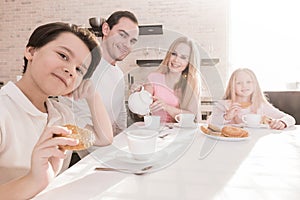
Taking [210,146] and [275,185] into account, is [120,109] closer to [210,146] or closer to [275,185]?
[210,146]

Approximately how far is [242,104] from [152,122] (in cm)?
85

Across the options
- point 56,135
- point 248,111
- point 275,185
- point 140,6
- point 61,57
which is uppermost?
point 140,6

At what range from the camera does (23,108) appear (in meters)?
0.99

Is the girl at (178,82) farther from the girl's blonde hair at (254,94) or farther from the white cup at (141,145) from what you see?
the white cup at (141,145)

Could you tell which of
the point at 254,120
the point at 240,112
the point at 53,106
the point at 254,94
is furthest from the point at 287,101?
the point at 53,106

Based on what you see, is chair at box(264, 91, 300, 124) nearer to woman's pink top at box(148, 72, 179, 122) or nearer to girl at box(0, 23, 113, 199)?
woman's pink top at box(148, 72, 179, 122)

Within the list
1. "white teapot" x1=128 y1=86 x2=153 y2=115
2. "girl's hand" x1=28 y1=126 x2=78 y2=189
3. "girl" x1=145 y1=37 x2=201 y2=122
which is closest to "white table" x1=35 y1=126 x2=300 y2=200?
"girl's hand" x1=28 y1=126 x2=78 y2=189

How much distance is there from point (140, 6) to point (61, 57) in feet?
12.7

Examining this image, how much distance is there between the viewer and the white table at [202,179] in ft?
2.52

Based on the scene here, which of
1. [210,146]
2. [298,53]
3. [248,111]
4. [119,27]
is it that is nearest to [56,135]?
[210,146]

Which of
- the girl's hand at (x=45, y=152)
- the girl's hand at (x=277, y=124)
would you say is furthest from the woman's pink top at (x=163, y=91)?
the girl's hand at (x=45, y=152)

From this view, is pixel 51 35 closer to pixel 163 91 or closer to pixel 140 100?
pixel 140 100

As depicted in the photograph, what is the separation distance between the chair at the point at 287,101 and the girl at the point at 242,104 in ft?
0.50

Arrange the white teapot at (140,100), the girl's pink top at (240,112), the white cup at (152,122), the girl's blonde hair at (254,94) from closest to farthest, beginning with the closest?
the white teapot at (140,100) < the white cup at (152,122) < the girl's pink top at (240,112) < the girl's blonde hair at (254,94)
